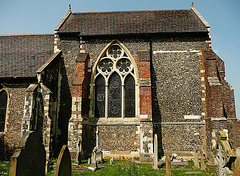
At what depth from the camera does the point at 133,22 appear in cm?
1485

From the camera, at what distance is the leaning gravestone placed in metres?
3.83

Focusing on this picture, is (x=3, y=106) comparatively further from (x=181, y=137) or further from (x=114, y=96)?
(x=181, y=137)

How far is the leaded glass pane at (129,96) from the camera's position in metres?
13.0

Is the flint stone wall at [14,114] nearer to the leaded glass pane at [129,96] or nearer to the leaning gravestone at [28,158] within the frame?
the leaded glass pane at [129,96]

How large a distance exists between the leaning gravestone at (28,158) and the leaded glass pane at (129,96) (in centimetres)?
854

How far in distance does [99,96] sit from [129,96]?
2031 millimetres

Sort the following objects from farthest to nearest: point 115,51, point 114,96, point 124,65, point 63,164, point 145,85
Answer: point 115,51
point 124,65
point 114,96
point 145,85
point 63,164

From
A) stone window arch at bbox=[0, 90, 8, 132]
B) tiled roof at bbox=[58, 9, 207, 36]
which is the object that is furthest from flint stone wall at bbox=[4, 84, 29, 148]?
tiled roof at bbox=[58, 9, 207, 36]

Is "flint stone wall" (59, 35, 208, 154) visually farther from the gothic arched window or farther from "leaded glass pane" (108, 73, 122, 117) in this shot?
"leaded glass pane" (108, 73, 122, 117)

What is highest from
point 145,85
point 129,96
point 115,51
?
point 115,51

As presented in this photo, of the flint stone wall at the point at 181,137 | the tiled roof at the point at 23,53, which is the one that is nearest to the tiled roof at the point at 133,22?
the tiled roof at the point at 23,53

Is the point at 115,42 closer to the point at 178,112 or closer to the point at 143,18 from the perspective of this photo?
the point at 143,18

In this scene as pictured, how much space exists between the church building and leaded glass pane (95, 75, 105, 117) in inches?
2.6

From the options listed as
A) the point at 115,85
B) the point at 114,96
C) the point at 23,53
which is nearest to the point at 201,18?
the point at 115,85
